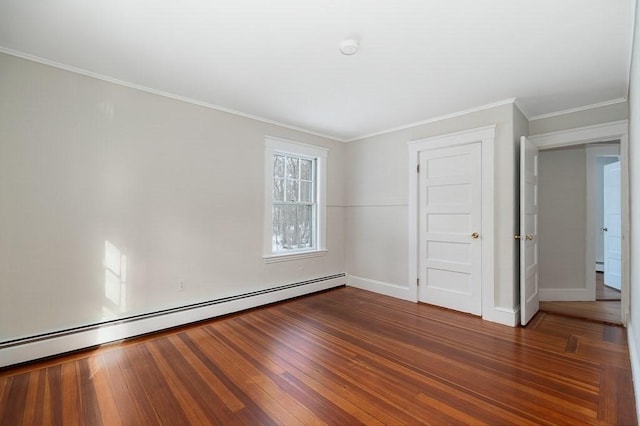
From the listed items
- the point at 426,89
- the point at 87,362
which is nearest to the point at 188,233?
the point at 87,362

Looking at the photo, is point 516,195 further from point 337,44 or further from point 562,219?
point 337,44

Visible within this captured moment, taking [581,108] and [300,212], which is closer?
[581,108]

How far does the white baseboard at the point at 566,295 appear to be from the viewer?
4.14m

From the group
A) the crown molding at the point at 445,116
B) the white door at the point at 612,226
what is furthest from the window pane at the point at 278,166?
the white door at the point at 612,226

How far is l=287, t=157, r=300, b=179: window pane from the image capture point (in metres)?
4.38

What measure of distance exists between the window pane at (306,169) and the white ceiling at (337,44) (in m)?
1.37

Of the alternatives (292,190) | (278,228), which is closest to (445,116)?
(292,190)

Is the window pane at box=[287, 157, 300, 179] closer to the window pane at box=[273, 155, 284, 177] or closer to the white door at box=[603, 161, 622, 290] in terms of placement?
the window pane at box=[273, 155, 284, 177]

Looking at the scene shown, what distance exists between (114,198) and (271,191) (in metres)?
1.80

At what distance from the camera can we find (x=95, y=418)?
175cm

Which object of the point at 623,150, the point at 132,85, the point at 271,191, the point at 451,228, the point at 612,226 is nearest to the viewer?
the point at 132,85

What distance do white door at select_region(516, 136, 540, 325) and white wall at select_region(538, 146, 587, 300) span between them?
929 mm

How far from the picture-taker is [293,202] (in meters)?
4.38

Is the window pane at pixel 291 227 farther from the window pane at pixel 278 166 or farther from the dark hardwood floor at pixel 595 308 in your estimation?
the dark hardwood floor at pixel 595 308
